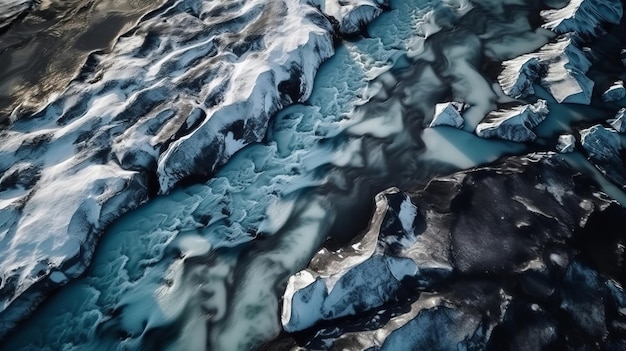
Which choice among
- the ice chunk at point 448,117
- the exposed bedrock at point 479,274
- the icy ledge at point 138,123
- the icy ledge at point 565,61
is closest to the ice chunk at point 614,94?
the icy ledge at point 565,61

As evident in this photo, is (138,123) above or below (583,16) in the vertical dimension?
above

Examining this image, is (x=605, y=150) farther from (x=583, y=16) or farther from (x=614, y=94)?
(x=583, y=16)

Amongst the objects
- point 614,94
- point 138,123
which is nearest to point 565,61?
point 614,94

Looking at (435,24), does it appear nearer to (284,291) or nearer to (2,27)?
(284,291)

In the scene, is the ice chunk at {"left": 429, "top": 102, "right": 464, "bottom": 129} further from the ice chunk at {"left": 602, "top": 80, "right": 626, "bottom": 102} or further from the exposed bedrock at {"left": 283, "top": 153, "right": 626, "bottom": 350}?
the ice chunk at {"left": 602, "top": 80, "right": 626, "bottom": 102}

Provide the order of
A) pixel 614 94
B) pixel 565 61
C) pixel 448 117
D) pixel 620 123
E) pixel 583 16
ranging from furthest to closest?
pixel 583 16, pixel 565 61, pixel 614 94, pixel 448 117, pixel 620 123

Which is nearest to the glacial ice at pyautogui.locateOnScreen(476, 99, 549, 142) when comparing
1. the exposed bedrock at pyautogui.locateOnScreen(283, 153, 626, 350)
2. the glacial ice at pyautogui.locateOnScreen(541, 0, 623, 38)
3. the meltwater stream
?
the meltwater stream

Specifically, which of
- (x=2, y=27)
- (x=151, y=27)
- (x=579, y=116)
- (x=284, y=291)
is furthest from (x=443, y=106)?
(x=2, y=27)
